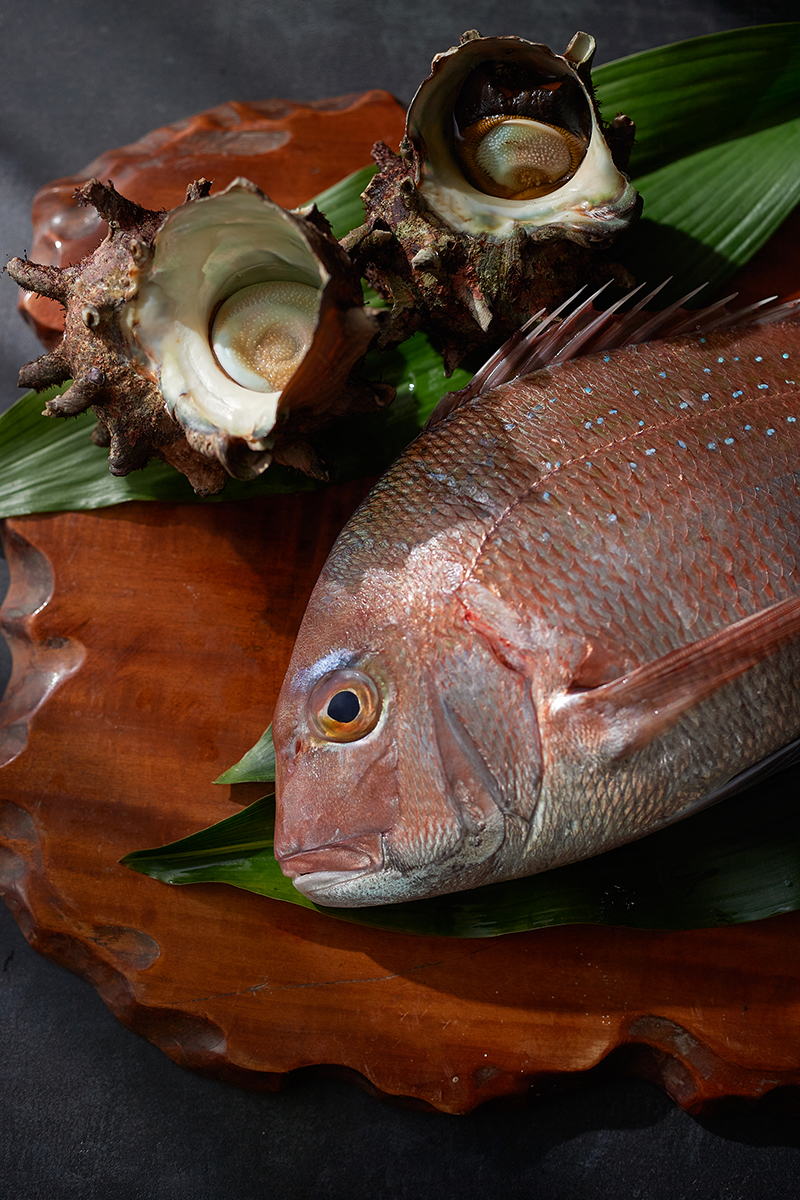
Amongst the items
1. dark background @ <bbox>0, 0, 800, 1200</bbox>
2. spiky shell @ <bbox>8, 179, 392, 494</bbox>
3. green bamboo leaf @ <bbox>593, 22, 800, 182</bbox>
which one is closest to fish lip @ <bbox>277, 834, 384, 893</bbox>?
spiky shell @ <bbox>8, 179, 392, 494</bbox>

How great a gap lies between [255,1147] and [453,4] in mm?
2985

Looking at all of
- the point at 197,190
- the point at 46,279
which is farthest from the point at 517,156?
the point at 46,279

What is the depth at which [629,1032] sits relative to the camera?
1482 millimetres

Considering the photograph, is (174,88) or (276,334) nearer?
(276,334)

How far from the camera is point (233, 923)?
1522 millimetres

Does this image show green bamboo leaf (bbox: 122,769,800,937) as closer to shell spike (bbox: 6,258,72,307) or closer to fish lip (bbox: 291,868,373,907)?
fish lip (bbox: 291,868,373,907)

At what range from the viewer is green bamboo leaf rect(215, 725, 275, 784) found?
4.83 ft

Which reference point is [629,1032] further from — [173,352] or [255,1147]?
[173,352]

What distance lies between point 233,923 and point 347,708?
61 centimetres

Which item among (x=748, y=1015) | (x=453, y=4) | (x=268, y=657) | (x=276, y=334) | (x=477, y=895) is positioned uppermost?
(x=453, y=4)

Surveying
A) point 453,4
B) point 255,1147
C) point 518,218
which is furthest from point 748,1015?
point 453,4

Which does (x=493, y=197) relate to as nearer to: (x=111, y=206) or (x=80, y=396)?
(x=111, y=206)

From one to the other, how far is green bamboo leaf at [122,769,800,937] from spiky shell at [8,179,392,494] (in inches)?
25.5

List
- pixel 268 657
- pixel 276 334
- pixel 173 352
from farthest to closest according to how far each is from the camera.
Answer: pixel 268 657 < pixel 276 334 < pixel 173 352
